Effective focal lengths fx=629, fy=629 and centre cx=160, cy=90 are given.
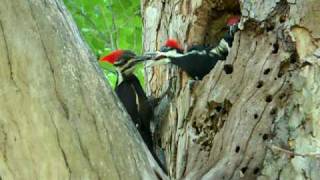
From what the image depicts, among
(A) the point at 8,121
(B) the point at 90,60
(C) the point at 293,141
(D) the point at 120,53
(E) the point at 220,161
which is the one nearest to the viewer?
(A) the point at 8,121

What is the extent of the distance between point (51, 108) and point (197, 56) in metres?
1.19

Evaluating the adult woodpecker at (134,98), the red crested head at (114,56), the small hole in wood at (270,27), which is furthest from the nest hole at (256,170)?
the red crested head at (114,56)

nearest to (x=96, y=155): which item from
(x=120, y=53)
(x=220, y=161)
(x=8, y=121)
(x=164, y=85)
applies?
(x=8, y=121)

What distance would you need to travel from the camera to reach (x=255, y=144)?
6.63 ft

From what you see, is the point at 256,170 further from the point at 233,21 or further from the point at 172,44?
the point at 233,21

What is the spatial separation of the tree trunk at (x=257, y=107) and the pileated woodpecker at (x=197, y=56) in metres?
0.08

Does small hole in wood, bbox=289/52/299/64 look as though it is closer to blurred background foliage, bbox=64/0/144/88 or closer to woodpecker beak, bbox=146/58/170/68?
woodpecker beak, bbox=146/58/170/68

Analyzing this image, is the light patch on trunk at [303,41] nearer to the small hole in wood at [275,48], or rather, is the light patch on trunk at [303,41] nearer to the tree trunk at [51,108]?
the small hole in wood at [275,48]

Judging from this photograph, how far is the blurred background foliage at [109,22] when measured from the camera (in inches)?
147

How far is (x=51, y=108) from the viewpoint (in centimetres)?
140

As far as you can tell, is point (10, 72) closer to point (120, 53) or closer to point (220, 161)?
point (220, 161)

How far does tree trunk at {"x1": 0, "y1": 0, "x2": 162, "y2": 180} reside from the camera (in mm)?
1388

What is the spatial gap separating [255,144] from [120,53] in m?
0.74

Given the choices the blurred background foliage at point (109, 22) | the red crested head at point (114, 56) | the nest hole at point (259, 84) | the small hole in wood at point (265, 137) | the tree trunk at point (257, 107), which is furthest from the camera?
the blurred background foliage at point (109, 22)
